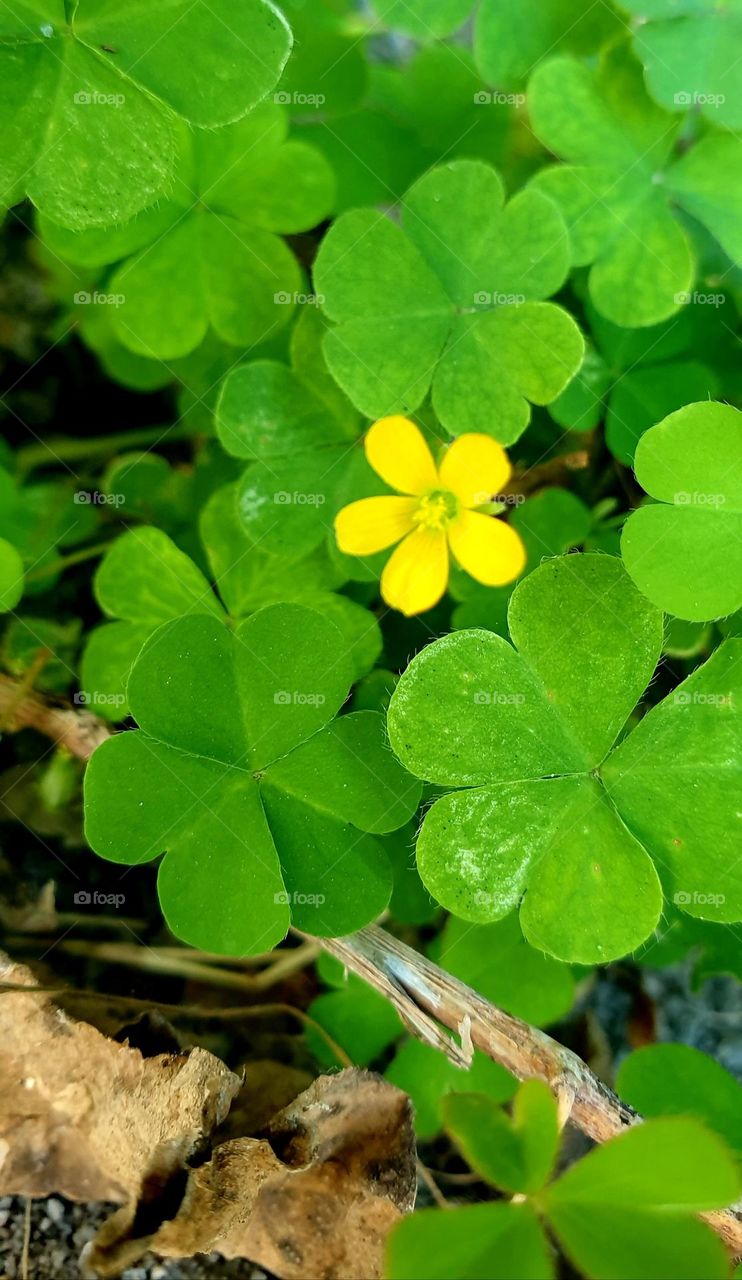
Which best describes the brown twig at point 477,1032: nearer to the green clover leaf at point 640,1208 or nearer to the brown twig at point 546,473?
the green clover leaf at point 640,1208

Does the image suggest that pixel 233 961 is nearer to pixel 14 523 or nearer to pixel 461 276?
pixel 14 523

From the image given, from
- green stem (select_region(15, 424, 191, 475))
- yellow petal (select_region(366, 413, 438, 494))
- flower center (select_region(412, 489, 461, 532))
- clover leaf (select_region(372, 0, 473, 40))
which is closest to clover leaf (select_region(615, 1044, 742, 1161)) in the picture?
flower center (select_region(412, 489, 461, 532))

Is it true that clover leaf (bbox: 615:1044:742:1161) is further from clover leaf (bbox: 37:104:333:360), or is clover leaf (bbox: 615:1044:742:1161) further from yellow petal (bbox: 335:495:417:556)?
clover leaf (bbox: 37:104:333:360)

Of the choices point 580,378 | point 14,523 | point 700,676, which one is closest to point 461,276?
point 580,378

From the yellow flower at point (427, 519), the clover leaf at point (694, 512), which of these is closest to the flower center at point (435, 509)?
the yellow flower at point (427, 519)

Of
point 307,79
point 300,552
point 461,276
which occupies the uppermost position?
point 307,79
